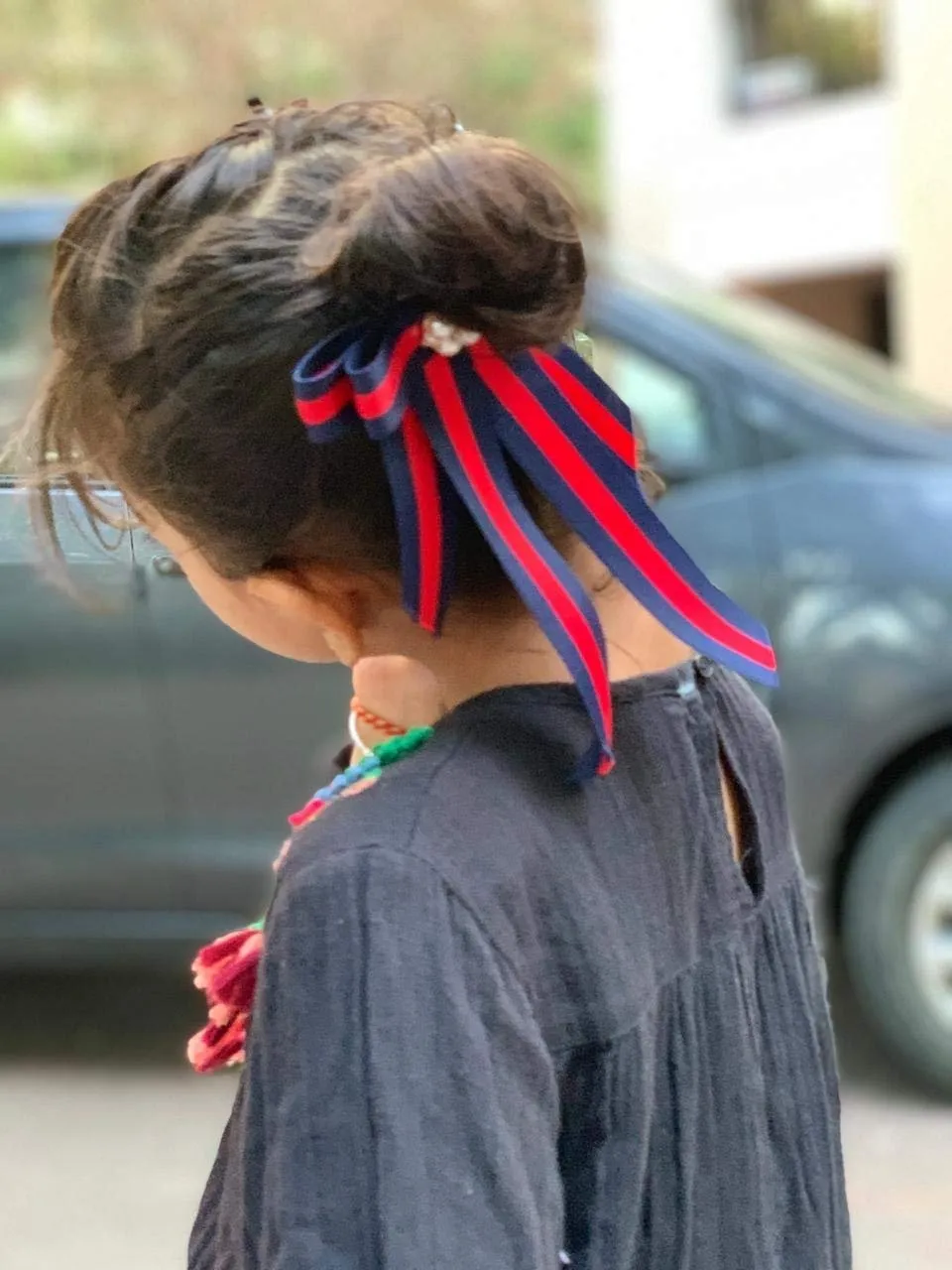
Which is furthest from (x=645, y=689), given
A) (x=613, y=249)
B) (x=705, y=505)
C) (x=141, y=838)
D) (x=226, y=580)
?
(x=613, y=249)

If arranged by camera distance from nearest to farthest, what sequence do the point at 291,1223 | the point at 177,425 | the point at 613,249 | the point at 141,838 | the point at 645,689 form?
1. the point at 291,1223
2. the point at 177,425
3. the point at 645,689
4. the point at 141,838
5. the point at 613,249

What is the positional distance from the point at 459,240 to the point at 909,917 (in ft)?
8.74

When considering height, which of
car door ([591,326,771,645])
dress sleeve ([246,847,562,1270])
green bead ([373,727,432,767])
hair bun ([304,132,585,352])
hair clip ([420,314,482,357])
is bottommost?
car door ([591,326,771,645])

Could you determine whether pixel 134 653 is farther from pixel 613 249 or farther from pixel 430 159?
pixel 430 159

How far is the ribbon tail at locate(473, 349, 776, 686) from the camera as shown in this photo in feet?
2.72

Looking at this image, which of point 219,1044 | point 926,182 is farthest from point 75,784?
point 926,182

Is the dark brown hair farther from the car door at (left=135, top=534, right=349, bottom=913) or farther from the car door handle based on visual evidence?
the car door at (left=135, top=534, right=349, bottom=913)

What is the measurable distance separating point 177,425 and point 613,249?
109 inches

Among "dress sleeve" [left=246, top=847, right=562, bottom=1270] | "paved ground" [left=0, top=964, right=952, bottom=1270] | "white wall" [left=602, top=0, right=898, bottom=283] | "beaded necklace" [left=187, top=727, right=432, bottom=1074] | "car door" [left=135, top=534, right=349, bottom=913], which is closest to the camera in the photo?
"dress sleeve" [left=246, top=847, right=562, bottom=1270]

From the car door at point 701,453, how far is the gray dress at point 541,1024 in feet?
6.54

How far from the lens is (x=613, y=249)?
3482mm

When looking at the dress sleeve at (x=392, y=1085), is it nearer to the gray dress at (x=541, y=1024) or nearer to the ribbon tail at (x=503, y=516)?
the gray dress at (x=541, y=1024)

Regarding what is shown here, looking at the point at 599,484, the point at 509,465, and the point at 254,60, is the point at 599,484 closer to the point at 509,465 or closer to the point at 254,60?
the point at 509,465

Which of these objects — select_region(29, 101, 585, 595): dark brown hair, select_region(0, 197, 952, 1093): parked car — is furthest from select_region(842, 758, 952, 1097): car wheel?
select_region(29, 101, 585, 595): dark brown hair
